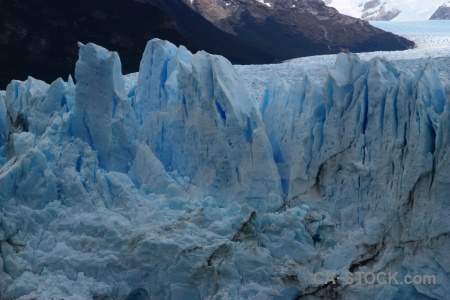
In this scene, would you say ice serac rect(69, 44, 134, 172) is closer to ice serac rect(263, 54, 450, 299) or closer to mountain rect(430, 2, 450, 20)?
ice serac rect(263, 54, 450, 299)

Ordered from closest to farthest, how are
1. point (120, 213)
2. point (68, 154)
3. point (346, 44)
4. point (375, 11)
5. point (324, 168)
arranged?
point (324, 168)
point (120, 213)
point (68, 154)
point (346, 44)
point (375, 11)

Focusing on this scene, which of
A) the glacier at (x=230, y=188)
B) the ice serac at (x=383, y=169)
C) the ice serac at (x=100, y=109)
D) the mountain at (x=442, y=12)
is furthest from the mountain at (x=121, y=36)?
the mountain at (x=442, y=12)

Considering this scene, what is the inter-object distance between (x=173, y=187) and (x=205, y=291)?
1.47 metres

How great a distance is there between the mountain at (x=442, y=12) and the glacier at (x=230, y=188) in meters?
38.4

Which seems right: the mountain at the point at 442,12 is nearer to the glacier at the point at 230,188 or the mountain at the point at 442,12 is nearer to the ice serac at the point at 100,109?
the glacier at the point at 230,188


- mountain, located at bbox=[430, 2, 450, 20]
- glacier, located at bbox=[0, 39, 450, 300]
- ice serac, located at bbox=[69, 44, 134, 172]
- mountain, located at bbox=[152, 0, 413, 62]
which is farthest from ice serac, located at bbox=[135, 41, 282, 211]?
mountain, located at bbox=[430, 2, 450, 20]

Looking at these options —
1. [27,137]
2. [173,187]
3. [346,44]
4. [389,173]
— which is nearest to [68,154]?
[27,137]

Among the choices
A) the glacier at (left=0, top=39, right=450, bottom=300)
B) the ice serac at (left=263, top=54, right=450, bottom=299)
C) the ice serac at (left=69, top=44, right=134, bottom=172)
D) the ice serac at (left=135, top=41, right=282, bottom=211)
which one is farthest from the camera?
the ice serac at (left=69, top=44, right=134, bottom=172)

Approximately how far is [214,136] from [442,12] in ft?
131

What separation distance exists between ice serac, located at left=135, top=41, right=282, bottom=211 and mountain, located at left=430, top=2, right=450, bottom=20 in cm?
3897

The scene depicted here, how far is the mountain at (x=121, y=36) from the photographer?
20203 mm

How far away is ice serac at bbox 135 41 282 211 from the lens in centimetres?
731

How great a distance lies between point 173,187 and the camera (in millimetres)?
7574

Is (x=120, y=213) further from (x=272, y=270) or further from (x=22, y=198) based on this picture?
(x=272, y=270)
